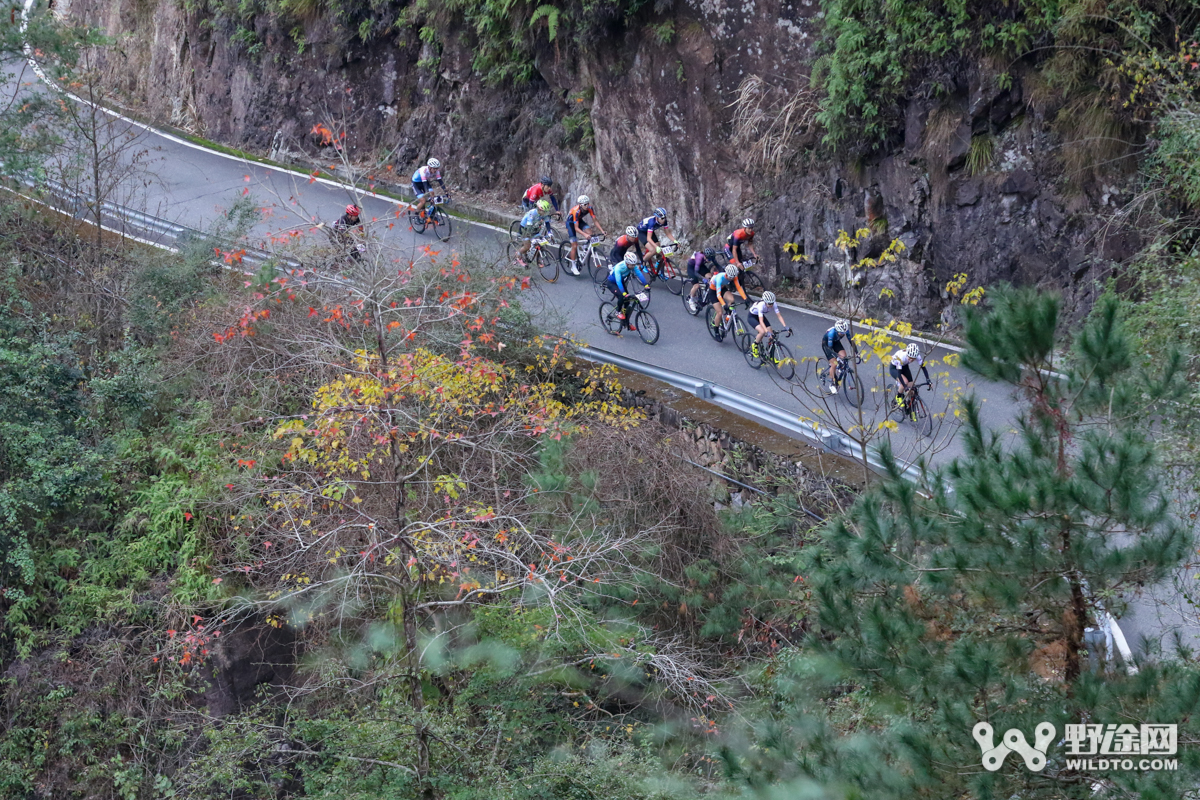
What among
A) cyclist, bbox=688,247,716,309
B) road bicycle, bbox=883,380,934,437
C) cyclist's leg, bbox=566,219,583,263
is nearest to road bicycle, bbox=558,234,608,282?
cyclist's leg, bbox=566,219,583,263

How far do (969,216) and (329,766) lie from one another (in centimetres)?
1325

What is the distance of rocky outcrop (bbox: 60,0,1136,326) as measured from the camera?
1595 cm

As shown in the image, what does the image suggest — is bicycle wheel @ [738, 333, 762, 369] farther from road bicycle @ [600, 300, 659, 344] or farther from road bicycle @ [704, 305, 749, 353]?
road bicycle @ [600, 300, 659, 344]

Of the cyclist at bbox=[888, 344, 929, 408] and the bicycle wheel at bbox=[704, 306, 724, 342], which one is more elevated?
the cyclist at bbox=[888, 344, 929, 408]

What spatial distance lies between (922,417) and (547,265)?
8984 millimetres

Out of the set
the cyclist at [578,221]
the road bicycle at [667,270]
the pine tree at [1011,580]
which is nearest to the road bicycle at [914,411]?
the road bicycle at [667,270]

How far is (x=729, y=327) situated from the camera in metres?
16.8

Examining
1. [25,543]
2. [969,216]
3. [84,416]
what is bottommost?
[25,543]

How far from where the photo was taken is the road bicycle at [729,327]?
16.5 m

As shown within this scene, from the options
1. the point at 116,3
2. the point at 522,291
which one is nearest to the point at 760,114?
the point at 522,291

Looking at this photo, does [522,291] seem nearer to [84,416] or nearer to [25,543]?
[84,416]

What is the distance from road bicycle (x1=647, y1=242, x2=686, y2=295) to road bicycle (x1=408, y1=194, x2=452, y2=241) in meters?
5.04

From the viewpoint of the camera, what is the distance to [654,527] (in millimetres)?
11492

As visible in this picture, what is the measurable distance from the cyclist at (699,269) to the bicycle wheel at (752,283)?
4.00 feet
